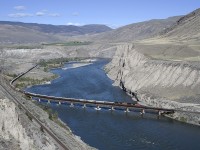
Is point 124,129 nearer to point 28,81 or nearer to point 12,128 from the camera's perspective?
point 12,128

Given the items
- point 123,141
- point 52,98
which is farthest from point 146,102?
point 123,141

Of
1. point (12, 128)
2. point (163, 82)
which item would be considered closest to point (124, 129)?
point (12, 128)

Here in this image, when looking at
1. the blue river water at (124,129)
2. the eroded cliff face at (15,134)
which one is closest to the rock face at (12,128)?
the eroded cliff face at (15,134)

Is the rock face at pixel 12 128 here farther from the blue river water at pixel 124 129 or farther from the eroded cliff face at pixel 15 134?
the blue river water at pixel 124 129

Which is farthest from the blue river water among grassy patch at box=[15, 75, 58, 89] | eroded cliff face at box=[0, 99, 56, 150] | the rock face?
grassy patch at box=[15, 75, 58, 89]

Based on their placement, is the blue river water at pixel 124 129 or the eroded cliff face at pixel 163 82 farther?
the eroded cliff face at pixel 163 82

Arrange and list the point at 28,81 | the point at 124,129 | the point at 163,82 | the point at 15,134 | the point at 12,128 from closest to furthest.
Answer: the point at 15,134, the point at 12,128, the point at 124,129, the point at 163,82, the point at 28,81
